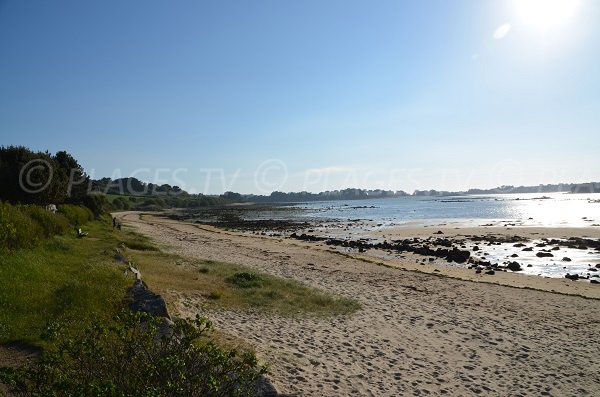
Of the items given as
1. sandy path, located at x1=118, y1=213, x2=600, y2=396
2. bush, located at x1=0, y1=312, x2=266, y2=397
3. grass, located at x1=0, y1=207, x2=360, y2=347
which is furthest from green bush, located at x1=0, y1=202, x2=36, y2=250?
bush, located at x1=0, y1=312, x2=266, y2=397

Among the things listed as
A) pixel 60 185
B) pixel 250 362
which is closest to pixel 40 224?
pixel 60 185

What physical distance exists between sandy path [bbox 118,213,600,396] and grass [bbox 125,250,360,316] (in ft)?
3.20

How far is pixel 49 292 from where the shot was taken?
10602 mm

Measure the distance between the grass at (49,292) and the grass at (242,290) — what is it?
2.31 metres

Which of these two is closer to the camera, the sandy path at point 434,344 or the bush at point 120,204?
the sandy path at point 434,344

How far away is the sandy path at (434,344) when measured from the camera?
31.2 feet

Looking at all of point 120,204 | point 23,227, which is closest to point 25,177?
point 23,227

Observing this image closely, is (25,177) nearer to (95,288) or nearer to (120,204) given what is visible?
(95,288)

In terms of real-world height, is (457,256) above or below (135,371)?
below

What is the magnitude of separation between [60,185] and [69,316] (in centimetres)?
2357

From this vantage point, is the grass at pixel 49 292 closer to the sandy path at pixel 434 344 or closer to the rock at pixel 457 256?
the sandy path at pixel 434 344

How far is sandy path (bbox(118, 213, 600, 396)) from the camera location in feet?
31.2

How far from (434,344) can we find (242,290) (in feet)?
27.1

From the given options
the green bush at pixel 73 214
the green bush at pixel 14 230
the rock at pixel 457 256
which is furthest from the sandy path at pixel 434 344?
the green bush at pixel 73 214
